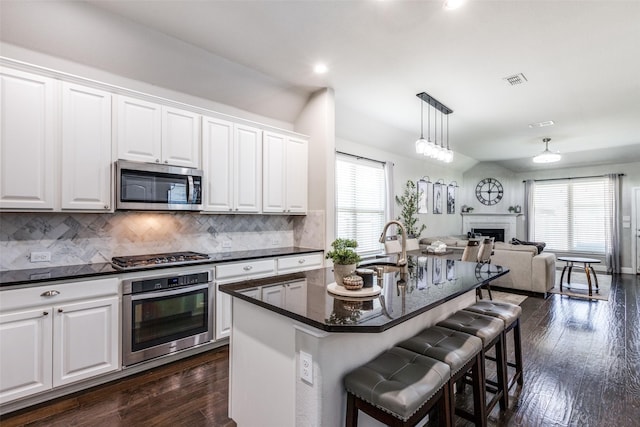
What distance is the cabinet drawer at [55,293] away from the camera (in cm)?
209

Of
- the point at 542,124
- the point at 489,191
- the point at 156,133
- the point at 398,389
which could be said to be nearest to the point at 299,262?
the point at 156,133

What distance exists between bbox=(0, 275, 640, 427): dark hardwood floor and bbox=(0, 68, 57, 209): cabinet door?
1535 millimetres

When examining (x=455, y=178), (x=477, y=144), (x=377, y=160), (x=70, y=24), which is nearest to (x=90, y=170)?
(x=70, y=24)

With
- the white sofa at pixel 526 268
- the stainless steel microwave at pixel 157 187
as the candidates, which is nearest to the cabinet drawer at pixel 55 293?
the stainless steel microwave at pixel 157 187

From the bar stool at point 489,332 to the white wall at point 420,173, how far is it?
12.1 ft

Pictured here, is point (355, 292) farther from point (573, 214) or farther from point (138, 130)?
point (573, 214)

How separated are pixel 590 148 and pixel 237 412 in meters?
8.87

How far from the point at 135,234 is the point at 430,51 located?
11.3 ft

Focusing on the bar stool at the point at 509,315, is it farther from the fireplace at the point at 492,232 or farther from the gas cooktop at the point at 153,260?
the fireplace at the point at 492,232

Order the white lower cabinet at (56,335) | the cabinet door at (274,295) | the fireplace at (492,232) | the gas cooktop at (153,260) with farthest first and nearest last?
the fireplace at (492,232), the gas cooktop at (153,260), the white lower cabinet at (56,335), the cabinet door at (274,295)

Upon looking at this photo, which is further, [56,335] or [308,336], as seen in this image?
[56,335]

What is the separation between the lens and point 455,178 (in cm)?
917

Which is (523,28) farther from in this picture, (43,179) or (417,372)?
(43,179)

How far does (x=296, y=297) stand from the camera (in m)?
1.68
